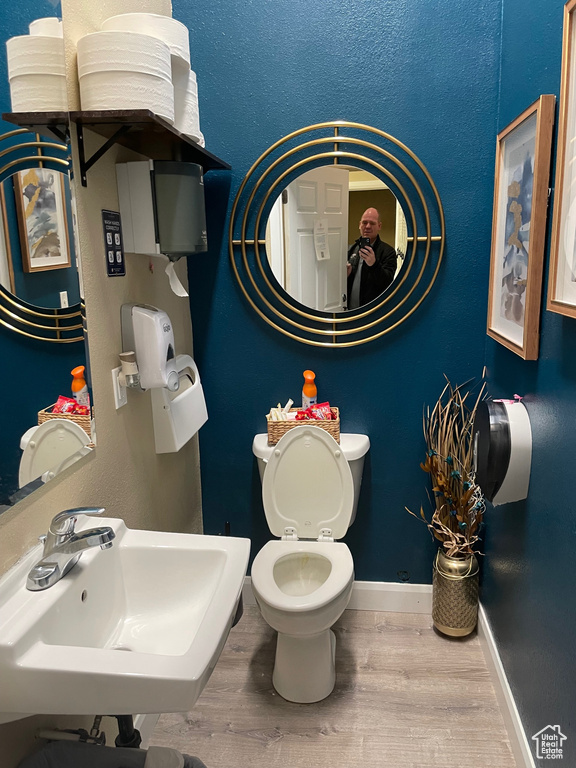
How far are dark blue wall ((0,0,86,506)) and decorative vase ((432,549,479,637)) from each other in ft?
5.21

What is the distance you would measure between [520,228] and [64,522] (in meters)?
1.44

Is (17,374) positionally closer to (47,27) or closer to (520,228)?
(47,27)

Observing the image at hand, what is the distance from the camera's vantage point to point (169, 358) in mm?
1801

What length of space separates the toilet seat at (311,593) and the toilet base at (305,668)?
0.16 metres

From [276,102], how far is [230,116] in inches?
7.0

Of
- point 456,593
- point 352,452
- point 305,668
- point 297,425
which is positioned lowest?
point 305,668

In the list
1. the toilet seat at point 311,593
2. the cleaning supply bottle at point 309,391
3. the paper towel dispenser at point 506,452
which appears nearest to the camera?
the paper towel dispenser at point 506,452

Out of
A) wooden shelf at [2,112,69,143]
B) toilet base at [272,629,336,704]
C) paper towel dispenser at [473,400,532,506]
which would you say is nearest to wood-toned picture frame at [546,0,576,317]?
paper towel dispenser at [473,400,532,506]

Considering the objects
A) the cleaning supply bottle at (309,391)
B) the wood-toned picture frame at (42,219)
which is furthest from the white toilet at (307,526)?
the wood-toned picture frame at (42,219)

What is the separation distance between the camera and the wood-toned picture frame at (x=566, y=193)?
50.3 inches

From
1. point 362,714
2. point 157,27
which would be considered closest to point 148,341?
point 157,27

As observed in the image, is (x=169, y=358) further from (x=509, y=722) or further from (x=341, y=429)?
(x=509, y=722)

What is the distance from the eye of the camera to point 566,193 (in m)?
1.31

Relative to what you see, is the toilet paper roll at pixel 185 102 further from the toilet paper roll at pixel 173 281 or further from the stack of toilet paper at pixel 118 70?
the toilet paper roll at pixel 173 281
